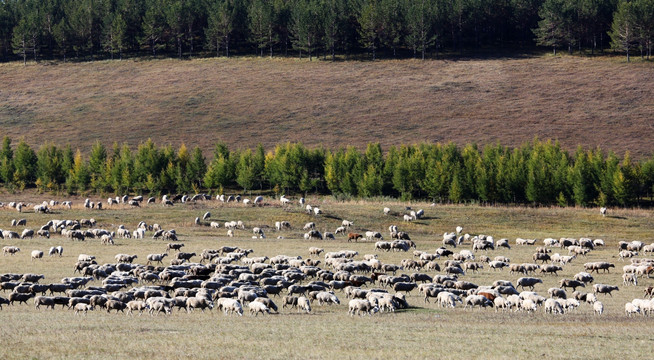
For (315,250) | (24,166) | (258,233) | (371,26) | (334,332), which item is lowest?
(258,233)

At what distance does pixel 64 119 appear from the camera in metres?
131

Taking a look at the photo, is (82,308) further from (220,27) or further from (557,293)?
(220,27)

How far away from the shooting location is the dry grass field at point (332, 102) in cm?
12025

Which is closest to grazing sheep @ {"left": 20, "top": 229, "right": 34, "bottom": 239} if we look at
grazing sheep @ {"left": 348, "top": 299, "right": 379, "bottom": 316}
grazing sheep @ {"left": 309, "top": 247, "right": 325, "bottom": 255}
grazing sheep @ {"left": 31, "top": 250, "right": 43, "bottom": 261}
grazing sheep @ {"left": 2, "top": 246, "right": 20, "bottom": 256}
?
grazing sheep @ {"left": 2, "top": 246, "right": 20, "bottom": 256}

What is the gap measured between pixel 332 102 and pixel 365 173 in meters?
42.4

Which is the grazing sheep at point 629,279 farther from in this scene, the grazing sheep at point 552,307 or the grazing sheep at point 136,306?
the grazing sheep at point 136,306

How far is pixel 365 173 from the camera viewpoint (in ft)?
309

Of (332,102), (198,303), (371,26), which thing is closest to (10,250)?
(198,303)

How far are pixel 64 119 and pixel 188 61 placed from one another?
110 ft

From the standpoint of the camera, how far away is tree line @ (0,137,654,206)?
86938 mm

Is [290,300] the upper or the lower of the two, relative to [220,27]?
lower

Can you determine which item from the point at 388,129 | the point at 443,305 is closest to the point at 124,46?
the point at 388,129

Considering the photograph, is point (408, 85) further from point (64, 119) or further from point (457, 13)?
point (64, 119)

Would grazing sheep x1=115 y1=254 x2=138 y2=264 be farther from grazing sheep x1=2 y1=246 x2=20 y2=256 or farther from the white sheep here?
the white sheep
